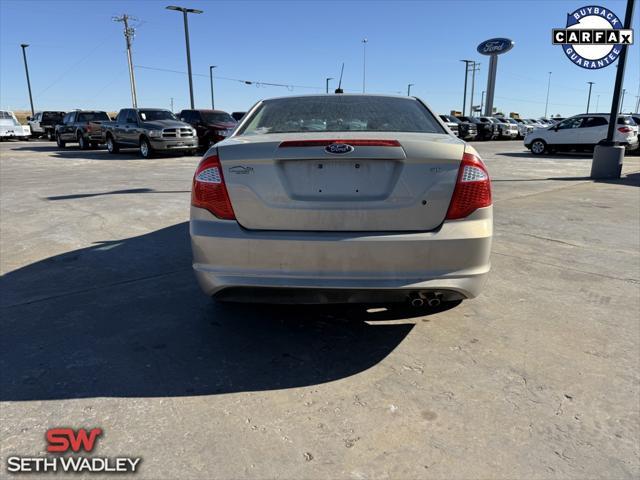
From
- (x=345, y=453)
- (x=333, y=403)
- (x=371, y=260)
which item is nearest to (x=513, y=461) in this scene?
(x=345, y=453)

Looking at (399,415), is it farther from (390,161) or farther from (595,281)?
(595,281)

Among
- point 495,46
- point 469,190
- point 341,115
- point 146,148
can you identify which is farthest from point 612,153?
point 495,46

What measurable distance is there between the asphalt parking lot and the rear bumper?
22.1 inches

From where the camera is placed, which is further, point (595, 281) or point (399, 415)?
point (595, 281)

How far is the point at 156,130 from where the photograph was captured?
59.0 feet

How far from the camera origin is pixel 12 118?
105ft

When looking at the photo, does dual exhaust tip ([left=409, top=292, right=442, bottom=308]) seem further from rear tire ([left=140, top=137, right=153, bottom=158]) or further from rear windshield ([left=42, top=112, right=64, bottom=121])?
rear windshield ([left=42, top=112, right=64, bottom=121])

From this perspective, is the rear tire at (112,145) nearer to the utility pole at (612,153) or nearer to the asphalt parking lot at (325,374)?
the asphalt parking lot at (325,374)

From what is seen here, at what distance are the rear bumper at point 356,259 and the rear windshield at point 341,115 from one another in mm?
987

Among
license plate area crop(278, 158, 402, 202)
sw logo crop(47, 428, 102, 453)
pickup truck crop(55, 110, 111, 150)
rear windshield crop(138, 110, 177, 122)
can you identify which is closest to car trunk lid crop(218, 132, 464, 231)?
license plate area crop(278, 158, 402, 202)

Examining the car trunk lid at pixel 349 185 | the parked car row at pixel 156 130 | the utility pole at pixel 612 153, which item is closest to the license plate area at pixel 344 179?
the car trunk lid at pixel 349 185

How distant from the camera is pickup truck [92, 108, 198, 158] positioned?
18.0 metres

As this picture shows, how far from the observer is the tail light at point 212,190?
2.79 meters

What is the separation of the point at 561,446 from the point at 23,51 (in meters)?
52.8
